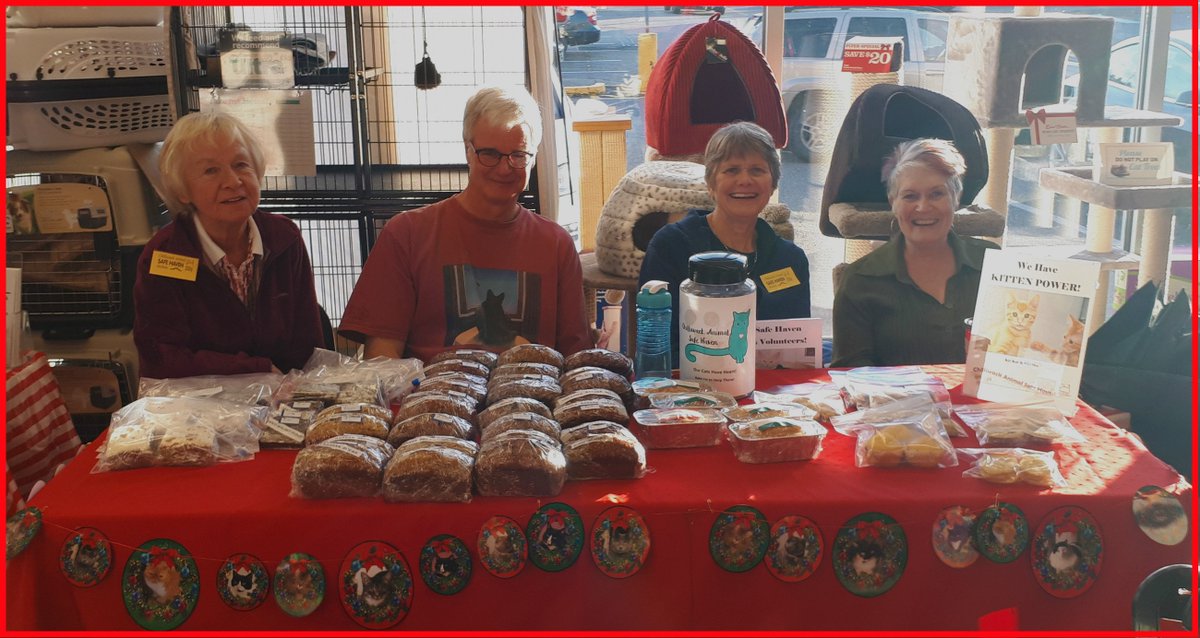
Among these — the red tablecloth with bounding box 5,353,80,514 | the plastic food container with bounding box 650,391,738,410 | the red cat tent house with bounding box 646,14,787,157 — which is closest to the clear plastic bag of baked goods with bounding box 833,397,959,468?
the plastic food container with bounding box 650,391,738,410

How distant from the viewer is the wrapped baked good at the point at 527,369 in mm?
1980

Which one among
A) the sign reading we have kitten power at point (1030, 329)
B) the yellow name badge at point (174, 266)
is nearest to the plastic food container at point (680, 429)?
the sign reading we have kitten power at point (1030, 329)

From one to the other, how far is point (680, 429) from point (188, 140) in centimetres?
137

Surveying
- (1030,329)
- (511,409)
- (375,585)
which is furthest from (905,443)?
(375,585)

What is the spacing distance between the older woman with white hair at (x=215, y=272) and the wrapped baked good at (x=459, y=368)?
532mm

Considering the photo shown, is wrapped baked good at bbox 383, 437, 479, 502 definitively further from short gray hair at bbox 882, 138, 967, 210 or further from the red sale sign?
the red sale sign

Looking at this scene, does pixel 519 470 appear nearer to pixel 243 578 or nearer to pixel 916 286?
pixel 243 578

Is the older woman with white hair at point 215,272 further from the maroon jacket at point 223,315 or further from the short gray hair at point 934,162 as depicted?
the short gray hair at point 934,162

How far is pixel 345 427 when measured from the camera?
1749mm

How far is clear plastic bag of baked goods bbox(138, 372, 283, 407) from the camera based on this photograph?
77.6 inches

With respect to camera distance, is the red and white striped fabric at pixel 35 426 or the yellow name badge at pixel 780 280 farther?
the yellow name badge at pixel 780 280

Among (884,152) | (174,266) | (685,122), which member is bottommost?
(174,266)

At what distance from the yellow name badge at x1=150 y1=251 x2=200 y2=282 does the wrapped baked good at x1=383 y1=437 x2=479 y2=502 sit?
41.3 inches

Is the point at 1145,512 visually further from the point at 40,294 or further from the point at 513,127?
the point at 40,294
